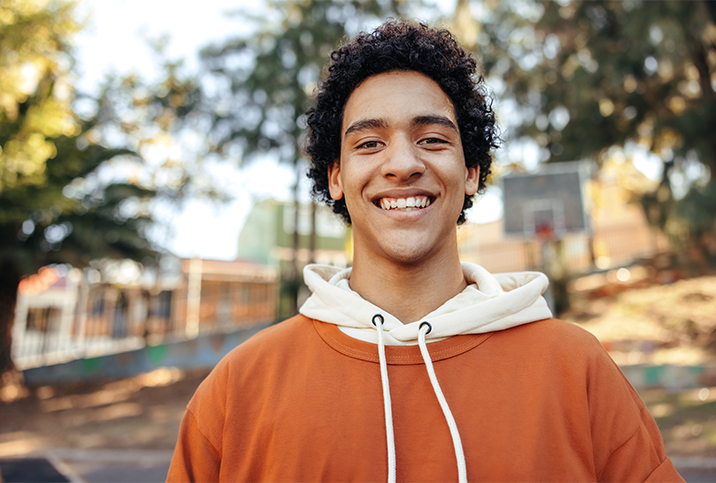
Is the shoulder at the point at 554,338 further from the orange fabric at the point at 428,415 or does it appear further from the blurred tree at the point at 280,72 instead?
the blurred tree at the point at 280,72

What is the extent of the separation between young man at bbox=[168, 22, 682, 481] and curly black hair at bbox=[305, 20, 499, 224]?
11 millimetres

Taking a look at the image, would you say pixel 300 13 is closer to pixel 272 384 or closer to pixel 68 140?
pixel 68 140

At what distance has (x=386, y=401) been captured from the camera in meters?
1.27

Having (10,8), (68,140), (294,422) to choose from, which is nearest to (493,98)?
(294,422)

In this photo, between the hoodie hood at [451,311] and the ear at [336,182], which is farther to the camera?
the ear at [336,182]

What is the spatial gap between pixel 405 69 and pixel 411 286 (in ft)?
2.47

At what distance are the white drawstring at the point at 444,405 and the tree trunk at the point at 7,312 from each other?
1041 centimetres

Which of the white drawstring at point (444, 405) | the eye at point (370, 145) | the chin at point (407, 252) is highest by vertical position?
the eye at point (370, 145)

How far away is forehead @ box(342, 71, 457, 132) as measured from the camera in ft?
5.04

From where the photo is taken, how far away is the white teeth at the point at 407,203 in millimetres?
1481

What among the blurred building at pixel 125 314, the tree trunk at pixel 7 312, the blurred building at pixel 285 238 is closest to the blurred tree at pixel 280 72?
the blurred building at pixel 125 314

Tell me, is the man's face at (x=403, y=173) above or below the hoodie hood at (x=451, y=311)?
above

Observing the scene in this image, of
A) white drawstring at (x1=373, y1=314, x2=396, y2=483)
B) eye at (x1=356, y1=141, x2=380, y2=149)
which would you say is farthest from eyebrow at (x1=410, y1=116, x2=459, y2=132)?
white drawstring at (x1=373, y1=314, x2=396, y2=483)

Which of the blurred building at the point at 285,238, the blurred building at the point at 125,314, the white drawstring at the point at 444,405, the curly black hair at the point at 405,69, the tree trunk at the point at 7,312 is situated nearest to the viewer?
the white drawstring at the point at 444,405
